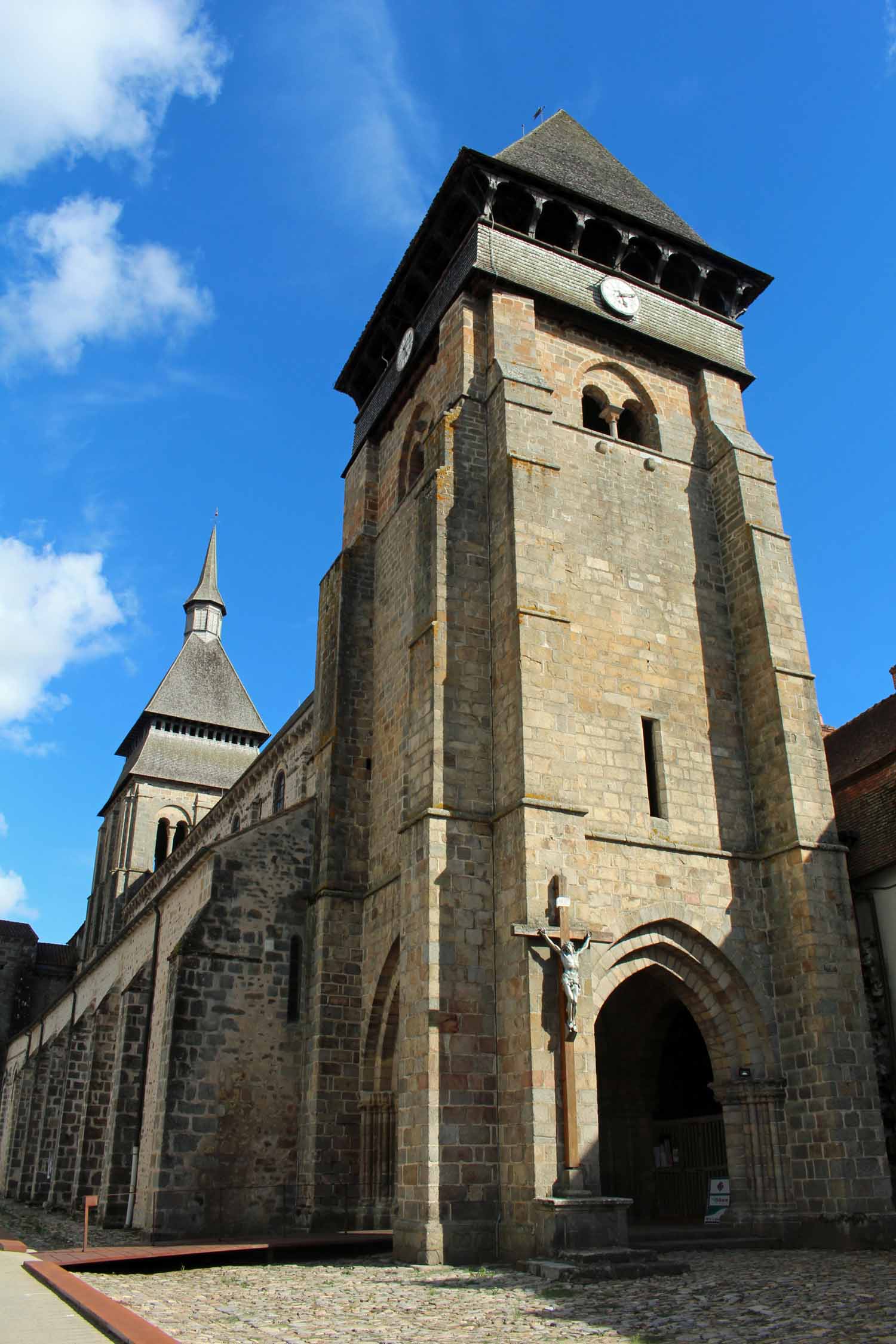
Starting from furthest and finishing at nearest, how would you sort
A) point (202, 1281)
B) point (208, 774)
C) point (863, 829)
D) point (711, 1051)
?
point (208, 774) → point (863, 829) → point (711, 1051) → point (202, 1281)

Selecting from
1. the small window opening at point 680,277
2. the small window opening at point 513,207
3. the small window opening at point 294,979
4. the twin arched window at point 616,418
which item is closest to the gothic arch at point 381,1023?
the small window opening at point 294,979

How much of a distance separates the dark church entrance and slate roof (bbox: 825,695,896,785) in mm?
5342

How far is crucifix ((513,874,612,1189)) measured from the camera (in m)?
11.9

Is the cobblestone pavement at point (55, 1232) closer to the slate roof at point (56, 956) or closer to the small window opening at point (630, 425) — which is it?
the small window opening at point (630, 425)

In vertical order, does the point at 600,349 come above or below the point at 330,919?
above

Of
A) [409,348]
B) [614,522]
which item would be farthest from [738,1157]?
[409,348]

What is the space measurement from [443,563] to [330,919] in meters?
6.32

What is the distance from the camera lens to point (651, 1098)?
18344mm

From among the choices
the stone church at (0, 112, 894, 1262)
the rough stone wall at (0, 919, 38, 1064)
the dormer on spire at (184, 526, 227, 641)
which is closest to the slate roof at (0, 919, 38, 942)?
the rough stone wall at (0, 919, 38, 1064)

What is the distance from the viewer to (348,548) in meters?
21.2

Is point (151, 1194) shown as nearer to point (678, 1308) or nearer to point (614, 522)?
point (678, 1308)

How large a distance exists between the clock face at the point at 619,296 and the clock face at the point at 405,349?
3884 millimetres

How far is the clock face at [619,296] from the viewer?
19.4 metres

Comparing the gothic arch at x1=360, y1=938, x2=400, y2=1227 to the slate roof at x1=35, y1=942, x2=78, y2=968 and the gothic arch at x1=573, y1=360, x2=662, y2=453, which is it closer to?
the gothic arch at x1=573, y1=360, x2=662, y2=453
